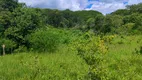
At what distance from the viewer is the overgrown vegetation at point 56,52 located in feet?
18.6

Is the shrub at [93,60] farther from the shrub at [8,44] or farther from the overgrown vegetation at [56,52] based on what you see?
the shrub at [8,44]

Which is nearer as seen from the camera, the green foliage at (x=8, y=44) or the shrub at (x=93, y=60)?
the shrub at (x=93, y=60)

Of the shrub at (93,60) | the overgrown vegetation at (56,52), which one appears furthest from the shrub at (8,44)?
the shrub at (93,60)

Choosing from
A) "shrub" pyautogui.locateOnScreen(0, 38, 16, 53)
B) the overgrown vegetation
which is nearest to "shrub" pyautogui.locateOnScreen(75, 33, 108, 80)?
the overgrown vegetation

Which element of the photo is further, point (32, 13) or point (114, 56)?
point (32, 13)

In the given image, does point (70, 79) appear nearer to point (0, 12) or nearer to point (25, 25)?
point (25, 25)

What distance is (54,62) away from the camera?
824 centimetres

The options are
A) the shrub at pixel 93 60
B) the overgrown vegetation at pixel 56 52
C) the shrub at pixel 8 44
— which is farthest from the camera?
the shrub at pixel 8 44

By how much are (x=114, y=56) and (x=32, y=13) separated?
938cm

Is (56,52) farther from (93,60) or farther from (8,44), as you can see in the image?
(93,60)


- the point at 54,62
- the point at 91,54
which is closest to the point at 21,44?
the point at 54,62

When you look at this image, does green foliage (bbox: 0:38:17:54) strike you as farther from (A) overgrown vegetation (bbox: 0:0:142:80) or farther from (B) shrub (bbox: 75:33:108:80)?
(B) shrub (bbox: 75:33:108:80)

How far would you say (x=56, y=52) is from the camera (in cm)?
1195

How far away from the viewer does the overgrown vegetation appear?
5.66m
